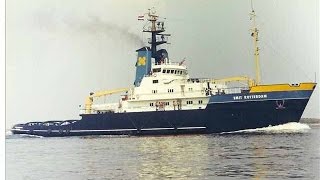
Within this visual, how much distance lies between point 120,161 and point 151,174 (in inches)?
35.0

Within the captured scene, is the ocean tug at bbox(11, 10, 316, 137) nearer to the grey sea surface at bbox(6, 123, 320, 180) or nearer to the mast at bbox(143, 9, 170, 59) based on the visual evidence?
the mast at bbox(143, 9, 170, 59)

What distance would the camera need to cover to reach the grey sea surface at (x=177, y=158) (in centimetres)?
475

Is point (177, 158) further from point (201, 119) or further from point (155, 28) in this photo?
point (201, 119)

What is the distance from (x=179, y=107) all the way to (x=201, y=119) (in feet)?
1.39

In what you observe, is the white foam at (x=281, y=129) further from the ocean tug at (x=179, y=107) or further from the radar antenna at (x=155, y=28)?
the radar antenna at (x=155, y=28)

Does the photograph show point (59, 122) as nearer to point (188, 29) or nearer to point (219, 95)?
point (188, 29)

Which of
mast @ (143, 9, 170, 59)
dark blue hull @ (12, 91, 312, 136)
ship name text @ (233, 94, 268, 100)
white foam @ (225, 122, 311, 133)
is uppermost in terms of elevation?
mast @ (143, 9, 170, 59)

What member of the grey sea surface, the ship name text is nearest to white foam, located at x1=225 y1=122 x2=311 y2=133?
the grey sea surface

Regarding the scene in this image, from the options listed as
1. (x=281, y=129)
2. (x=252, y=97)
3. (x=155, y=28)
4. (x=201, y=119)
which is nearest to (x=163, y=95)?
(x=201, y=119)

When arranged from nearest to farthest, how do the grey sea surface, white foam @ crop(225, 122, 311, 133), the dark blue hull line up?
1. the grey sea surface
2. white foam @ crop(225, 122, 311, 133)
3. the dark blue hull

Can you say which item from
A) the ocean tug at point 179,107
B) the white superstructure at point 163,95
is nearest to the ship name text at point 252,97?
the ocean tug at point 179,107

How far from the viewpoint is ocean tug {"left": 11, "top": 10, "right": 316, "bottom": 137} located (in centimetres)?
780

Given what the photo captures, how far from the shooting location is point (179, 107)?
849cm

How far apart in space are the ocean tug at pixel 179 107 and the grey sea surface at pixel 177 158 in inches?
27.2
